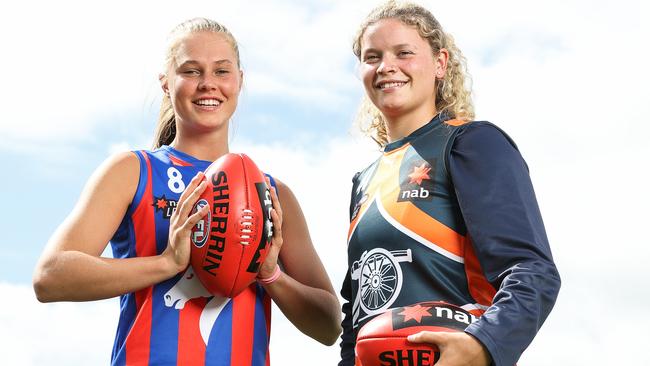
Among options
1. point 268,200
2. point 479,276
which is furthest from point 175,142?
point 479,276

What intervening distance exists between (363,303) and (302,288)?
545 mm

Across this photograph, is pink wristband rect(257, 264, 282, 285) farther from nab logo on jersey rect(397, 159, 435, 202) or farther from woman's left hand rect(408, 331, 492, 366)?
woman's left hand rect(408, 331, 492, 366)

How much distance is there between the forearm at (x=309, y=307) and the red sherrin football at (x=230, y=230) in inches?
9.7

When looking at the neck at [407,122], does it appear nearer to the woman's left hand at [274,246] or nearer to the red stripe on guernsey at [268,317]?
the woman's left hand at [274,246]

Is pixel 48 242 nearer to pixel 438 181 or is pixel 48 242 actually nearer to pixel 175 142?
pixel 175 142

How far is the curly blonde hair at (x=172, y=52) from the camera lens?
4578 millimetres

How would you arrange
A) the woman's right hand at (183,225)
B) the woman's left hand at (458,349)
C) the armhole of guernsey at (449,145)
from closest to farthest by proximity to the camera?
the woman's left hand at (458,349) → the armhole of guernsey at (449,145) → the woman's right hand at (183,225)

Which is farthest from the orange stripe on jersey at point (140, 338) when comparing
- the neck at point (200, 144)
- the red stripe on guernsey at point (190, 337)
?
the neck at point (200, 144)

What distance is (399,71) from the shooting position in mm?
4172

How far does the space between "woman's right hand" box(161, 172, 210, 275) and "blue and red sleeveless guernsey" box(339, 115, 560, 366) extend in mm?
787

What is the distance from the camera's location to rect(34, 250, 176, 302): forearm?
3.97 metres

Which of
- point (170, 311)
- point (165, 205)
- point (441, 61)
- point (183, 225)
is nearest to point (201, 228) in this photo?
point (183, 225)

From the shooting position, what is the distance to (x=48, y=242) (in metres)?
4.11

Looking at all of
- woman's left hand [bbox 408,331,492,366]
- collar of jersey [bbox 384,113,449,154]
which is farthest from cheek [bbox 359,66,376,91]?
woman's left hand [bbox 408,331,492,366]
